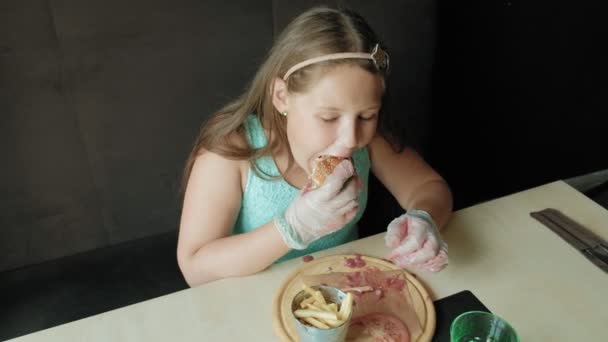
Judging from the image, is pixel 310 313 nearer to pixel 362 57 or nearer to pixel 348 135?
pixel 348 135

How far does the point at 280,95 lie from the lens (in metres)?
1.15

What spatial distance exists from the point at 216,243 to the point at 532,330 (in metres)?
0.64

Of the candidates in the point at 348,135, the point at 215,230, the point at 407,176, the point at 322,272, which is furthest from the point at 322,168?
the point at 407,176

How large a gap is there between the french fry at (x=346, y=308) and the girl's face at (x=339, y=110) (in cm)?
31

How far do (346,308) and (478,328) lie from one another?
9.3 inches

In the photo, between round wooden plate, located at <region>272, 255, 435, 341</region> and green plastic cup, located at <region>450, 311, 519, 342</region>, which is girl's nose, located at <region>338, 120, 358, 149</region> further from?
green plastic cup, located at <region>450, 311, 519, 342</region>

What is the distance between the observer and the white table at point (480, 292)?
35.8 inches

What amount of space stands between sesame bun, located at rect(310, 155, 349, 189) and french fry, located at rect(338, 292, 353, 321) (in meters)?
0.23

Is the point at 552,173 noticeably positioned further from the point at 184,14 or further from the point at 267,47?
the point at 184,14

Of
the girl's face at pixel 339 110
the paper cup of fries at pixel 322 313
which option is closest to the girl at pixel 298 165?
the girl's face at pixel 339 110

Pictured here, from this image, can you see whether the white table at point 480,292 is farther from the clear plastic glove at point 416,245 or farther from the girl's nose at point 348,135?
the girl's nose at point 348,135

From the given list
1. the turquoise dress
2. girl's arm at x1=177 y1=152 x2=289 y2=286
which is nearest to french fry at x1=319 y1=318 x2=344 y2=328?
girl's arm at x1=177 y1=152 x2=289 y2=286

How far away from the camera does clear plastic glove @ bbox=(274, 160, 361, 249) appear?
95 centimetres

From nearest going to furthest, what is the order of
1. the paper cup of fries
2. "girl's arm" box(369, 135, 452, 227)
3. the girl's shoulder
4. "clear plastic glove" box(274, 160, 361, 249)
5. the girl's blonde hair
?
the paper cup of fries, "clear plastic glove" box(274, 160, 361, 249), the girl's blonde hair, the girl's shoulder, "girl's arm" box(369, 135, 452, 227)
